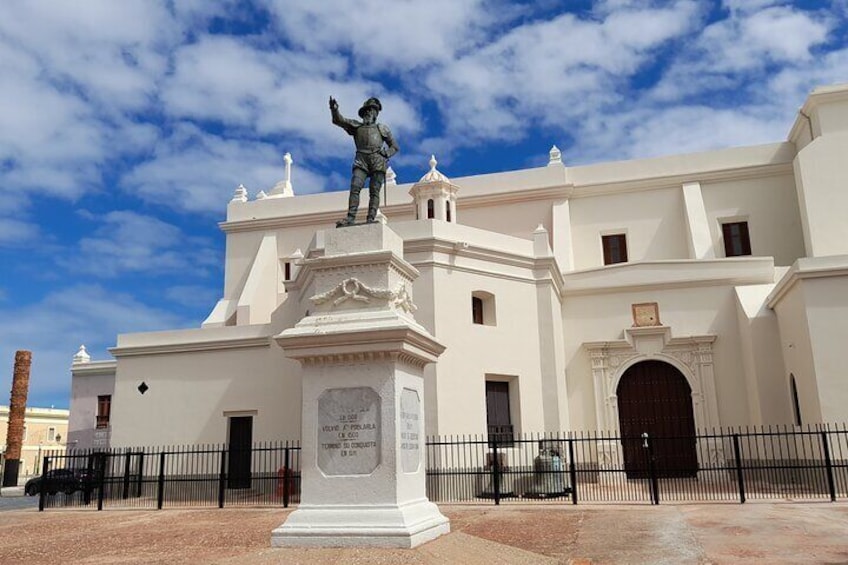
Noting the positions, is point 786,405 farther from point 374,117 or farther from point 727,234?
point 374,117

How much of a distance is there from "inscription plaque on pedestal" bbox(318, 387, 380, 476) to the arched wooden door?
554 inches

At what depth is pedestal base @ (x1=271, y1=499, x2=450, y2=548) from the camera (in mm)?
7375

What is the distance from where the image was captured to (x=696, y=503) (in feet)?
46.4

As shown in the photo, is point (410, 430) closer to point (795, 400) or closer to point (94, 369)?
point (795, 400)

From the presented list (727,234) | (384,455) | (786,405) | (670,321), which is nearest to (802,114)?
(727,234)

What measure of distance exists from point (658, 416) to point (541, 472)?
588cm

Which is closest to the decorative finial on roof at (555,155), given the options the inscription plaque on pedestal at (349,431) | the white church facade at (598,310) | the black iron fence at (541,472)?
the white church facade at (598,310)

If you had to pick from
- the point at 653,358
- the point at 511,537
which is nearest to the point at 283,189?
the point at 653,358

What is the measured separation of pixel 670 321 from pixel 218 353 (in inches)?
521

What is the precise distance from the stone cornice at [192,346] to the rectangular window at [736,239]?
15468mm

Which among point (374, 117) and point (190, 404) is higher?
point (374, 117)

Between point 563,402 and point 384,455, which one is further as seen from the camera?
point 563,402

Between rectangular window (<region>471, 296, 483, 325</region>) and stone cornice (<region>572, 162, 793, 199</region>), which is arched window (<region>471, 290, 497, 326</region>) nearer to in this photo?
rectangular window (<region>471, 296, 483, 325</region>)

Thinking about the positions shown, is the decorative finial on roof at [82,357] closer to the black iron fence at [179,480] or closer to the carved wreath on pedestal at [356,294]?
the black iron fence at [179,480]
